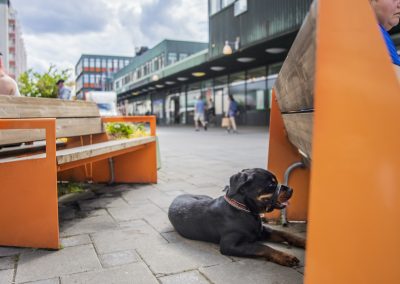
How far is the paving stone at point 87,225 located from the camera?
3.31m

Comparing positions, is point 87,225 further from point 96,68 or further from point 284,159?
point 96,68

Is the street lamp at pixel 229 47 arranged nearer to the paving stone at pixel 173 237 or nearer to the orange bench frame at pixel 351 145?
the paving stone at pixel 173 237

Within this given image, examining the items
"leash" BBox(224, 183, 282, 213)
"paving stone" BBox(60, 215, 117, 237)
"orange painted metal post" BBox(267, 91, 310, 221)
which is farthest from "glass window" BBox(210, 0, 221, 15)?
"leash" BBox(224, 183, 282, 213)

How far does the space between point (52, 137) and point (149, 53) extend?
151 ft

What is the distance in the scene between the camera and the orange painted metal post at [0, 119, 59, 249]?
287 centimetres

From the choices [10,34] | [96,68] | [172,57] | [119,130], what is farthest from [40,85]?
[96,68]

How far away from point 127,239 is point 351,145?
207 centimetres

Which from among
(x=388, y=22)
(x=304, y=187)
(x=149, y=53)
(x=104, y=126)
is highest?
(x=149, y=53)

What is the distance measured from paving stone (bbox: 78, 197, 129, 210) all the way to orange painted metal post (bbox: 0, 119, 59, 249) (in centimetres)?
124

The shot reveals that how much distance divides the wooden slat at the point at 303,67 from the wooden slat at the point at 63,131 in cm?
241

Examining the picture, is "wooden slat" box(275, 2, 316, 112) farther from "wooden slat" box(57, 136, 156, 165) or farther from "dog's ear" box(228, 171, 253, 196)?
"wooden slat" box(57, 136, 156, 165)

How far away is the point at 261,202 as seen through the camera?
267 centimetres

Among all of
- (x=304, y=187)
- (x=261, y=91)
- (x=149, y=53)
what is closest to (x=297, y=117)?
(x=304, y=187)

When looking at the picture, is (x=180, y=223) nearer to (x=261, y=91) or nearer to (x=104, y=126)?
(x=104, y=126)
